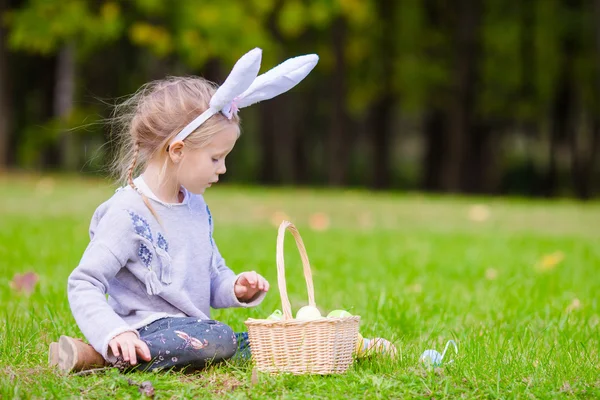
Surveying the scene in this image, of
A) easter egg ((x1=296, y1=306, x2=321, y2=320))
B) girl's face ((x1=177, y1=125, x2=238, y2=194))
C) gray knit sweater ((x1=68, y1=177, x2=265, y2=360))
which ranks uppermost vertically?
girl's face ((x1=177, y1=125, x2=238, y2=194))

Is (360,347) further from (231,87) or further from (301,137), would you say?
A: (301,137)

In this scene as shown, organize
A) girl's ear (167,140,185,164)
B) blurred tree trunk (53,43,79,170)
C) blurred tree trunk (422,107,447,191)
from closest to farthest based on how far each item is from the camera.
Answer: girl's ear (167,140,185,164) → blurred tree trunk (53,43,79,170) → blurred tree trunk (422,107,447,191)

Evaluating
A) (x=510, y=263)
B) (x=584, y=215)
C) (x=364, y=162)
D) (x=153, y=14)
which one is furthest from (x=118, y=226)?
(x=364, y=162)

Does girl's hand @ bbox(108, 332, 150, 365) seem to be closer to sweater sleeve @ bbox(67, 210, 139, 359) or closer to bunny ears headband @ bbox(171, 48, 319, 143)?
sweater sleeve @ bbox(67, 210, 139, 359)

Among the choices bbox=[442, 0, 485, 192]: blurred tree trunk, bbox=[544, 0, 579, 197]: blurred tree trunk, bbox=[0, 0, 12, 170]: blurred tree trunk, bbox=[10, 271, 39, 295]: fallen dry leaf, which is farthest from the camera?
bbox=[544, 0, 579, 197]: blurred tree trunk

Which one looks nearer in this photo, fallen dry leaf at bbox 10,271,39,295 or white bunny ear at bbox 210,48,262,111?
white bunny ear at bbox 210,48,262,111

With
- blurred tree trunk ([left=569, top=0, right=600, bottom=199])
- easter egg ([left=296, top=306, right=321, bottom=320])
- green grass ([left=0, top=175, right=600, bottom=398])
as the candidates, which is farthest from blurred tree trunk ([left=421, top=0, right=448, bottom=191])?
easter egg ([left=296, top=306, right=321, bottom=320])

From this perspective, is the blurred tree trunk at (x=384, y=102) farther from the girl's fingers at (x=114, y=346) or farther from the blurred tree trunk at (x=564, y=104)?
the girl's fingers at (x=114, y=346)

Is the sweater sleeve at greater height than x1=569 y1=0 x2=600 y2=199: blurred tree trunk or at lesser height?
greater

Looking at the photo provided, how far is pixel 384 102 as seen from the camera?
23094 mm

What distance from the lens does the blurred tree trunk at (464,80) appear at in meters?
20.3

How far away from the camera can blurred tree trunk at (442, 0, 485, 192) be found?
66.6 ft

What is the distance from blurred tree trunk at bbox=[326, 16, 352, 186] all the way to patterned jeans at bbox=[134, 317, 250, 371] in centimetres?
1662

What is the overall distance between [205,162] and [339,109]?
56.3 ft
